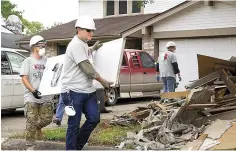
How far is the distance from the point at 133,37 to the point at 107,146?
11.2 metres

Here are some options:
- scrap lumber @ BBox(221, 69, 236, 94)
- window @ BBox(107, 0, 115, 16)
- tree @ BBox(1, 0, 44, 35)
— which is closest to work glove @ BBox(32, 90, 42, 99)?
scrap lumber @ BBox(221, 69, 236, 94)

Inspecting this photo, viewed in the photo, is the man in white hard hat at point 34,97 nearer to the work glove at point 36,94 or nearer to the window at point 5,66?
the work glove at point 36,94

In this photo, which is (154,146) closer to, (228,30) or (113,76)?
(113,76)

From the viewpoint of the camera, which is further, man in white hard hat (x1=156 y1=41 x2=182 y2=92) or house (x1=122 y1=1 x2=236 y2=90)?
house (x1=122 y1=1 x2=236 y2=90)

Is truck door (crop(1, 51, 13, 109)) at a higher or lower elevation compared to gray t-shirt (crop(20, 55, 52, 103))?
lower

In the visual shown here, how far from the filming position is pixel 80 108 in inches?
224

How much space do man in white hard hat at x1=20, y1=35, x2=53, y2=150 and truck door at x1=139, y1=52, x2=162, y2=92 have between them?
8.55 metres

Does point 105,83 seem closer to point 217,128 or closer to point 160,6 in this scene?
point 217,128

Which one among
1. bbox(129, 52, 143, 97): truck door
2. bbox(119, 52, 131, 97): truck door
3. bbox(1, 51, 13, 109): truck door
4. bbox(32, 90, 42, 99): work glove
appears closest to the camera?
→ bbox(32, 90, 42, 99): work glove

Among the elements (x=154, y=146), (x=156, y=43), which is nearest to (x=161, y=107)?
(x=154, y=146)

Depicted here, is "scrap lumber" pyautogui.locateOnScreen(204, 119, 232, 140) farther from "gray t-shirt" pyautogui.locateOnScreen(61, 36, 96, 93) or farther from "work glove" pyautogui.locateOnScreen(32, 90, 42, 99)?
"work glove" pyautogui.locateOnScreen(32, 90, 42, 99)

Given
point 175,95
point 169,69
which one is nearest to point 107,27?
point 169,69

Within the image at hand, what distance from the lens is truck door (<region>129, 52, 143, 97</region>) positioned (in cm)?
1431

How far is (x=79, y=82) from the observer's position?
5.68 metres
